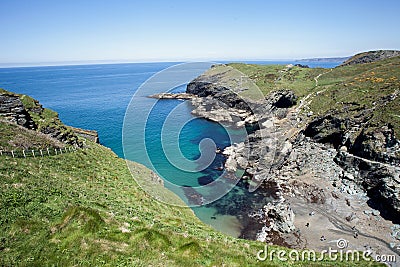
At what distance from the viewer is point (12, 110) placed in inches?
1156

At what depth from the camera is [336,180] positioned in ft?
141

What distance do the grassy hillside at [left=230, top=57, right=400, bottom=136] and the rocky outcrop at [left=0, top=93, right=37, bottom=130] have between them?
5715 cm

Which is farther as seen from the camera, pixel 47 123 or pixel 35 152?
pixel 47 123

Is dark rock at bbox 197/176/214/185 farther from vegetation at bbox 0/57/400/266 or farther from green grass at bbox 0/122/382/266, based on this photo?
green grass at bbox 0/122/382/266

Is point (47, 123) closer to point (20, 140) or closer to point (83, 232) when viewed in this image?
point (20, 140)

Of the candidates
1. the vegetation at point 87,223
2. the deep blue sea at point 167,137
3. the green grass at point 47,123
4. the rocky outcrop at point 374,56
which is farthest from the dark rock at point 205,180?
the rocky outcrop at point 374,56

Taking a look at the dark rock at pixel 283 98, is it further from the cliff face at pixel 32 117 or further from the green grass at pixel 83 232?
the green grass at pixel 83 232

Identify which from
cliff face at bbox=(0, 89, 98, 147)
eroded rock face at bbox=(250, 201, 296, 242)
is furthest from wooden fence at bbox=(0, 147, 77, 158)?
eroded rock face at bbox=(250, 201, 296, 242)

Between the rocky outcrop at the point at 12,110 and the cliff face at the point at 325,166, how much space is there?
1259 inches

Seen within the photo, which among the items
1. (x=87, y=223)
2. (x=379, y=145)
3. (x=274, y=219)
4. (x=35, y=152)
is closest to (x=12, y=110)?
(x=35, y=152)

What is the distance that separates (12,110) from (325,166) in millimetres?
51399

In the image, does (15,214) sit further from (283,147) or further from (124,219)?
(283,147)

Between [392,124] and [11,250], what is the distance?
55.8 metres

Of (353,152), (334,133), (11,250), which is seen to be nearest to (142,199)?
(11,250)
